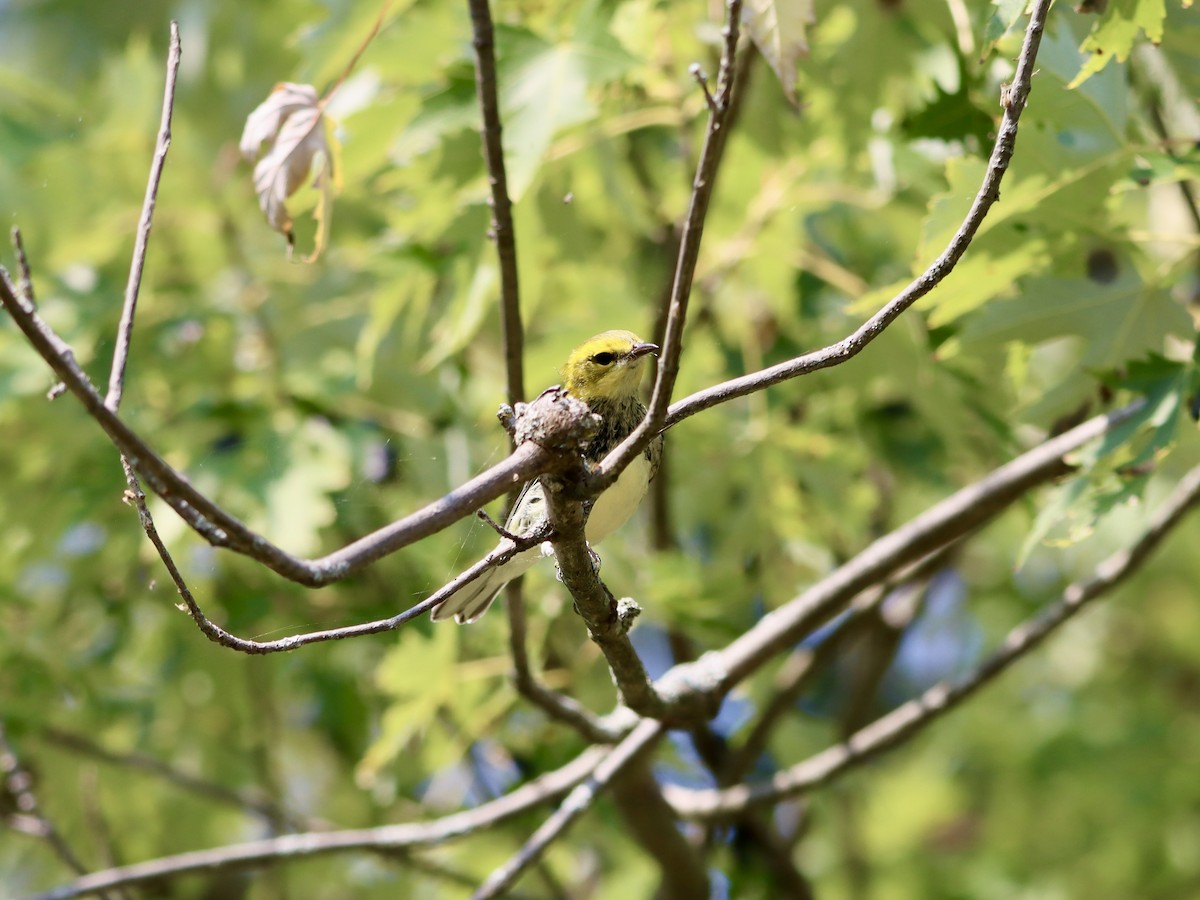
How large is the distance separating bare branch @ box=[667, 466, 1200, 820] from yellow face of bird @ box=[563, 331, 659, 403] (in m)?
1.49

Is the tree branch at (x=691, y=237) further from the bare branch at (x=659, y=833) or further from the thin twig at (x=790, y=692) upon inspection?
the thin twig at (x=790, y=692)

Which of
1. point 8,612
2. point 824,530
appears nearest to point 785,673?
point 824,530

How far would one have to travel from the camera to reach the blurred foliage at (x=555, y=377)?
2.48 m

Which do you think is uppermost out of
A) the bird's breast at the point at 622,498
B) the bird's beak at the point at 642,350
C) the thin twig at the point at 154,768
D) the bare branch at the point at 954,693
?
the thin twig at the point at 154,768

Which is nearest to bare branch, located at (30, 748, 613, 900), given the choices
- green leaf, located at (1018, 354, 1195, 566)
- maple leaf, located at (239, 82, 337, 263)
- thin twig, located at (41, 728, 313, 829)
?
thin twig, located at (41, 728, 313, 829)

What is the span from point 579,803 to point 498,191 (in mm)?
1502

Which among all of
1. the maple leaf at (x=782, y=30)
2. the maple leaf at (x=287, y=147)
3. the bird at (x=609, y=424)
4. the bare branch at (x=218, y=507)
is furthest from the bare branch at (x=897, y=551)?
the bare branch at (x=218, y=507)

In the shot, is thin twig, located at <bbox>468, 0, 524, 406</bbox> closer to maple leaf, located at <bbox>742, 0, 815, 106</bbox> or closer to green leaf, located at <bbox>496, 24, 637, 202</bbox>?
maple leaf, located at <bbox>742, 0, 815, 106</bbox>

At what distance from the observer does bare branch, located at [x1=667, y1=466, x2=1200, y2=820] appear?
3.04m

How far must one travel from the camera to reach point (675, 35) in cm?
359

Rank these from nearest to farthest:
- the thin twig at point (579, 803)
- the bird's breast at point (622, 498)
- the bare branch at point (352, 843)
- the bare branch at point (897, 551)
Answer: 1. the bird's breast at point (622, 498)
2. the bare branch at point (897, 551)
3. the thin twig at point (579, 803)
4. the bare branch at point (352, 843)

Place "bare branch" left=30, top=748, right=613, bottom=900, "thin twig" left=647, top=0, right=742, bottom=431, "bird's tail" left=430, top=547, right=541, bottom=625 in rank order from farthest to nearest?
"bare branch" left=30, top=748, right=613, bottom=900, "bird's tail" left=430, top=547, right=541, bottom=625, "thin twig" left=647, top=0, right=742, bottom=431

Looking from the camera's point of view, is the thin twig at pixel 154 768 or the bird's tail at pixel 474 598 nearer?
the bird's tail at pixel 474 598

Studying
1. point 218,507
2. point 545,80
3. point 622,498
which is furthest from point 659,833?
point 218,507
